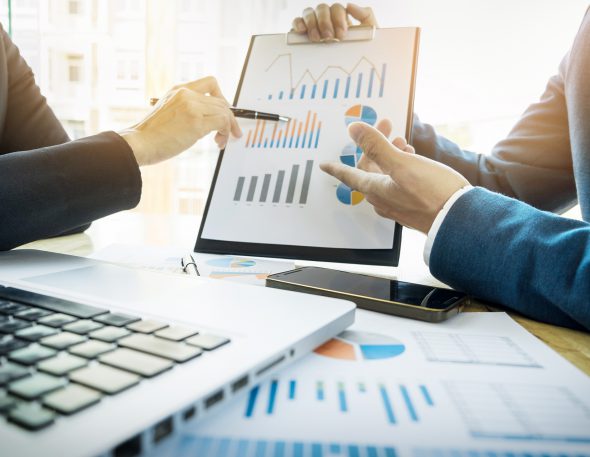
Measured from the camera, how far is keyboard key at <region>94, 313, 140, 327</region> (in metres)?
0.29

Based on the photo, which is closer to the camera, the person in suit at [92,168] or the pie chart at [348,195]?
the person in suit at [92,168]

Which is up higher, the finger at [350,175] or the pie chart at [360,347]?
the finger at [350,175]

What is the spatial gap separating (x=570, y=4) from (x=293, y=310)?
2.22 metres

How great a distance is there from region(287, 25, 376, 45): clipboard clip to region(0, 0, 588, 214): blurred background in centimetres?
134

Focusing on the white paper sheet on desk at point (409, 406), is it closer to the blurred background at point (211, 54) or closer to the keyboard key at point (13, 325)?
the keyboard key at point (13, 325)

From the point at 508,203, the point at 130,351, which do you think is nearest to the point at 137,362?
the point at 130,351

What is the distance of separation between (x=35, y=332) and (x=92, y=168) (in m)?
0.35

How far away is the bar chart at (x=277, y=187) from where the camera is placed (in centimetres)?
73

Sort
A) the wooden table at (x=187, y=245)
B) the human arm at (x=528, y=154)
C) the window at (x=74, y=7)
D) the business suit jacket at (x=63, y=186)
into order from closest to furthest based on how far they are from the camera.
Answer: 1. the wooden table at (x=187, y=245)
2. the business suit jacket at (x=63, y=186)
3. the human arm at (x=528, y=154)
4. the window at (x=74, y=7)

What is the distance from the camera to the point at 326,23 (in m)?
0.78

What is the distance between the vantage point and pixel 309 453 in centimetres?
21

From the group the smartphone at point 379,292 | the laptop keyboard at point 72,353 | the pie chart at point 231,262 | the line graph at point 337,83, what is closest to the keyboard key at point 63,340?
the laptop keyboard at point 72,353

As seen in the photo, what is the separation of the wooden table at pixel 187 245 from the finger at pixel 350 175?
125 millimetres

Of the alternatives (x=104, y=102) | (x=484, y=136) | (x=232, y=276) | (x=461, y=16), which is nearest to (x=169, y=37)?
(x=104, y=102)
